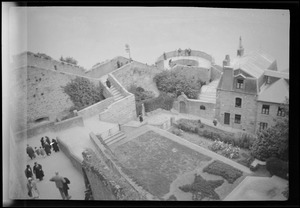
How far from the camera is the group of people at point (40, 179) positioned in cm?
719

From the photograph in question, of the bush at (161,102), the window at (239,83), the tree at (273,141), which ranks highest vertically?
the window at (239,83)

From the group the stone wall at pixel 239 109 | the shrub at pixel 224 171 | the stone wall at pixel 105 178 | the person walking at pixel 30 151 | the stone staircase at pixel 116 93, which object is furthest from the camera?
the stone staircase at pixel 116 93

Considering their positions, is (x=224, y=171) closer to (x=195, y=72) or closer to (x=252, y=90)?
(x=252, y=90)

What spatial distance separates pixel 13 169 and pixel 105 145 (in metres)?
1.99

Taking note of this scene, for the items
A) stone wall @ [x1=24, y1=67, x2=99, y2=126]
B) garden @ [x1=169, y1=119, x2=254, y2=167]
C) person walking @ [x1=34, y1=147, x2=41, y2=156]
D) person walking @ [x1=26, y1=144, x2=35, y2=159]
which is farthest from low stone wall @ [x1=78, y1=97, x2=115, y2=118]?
garden @ [x1=169, y1=119, x2=254, y2=167]

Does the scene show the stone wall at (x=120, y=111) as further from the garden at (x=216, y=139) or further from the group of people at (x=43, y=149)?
the group of people at (x=43, y=149)

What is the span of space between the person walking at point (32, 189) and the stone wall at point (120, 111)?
6.32 ft

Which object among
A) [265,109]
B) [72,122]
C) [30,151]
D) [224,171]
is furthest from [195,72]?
[30,151]

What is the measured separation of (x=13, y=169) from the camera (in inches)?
287

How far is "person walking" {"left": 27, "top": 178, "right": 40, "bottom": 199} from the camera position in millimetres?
7176

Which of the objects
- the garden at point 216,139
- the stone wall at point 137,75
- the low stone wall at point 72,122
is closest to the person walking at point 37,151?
the low stone wall at point 72,122

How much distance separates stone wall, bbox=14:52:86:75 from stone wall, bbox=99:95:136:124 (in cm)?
104

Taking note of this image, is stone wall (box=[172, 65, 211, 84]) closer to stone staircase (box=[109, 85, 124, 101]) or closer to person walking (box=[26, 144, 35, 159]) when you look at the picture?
stone staircase (box=[109, 85, 124, 101])

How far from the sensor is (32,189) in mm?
7238
